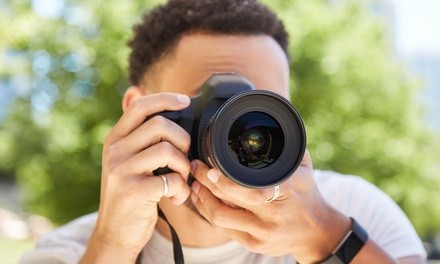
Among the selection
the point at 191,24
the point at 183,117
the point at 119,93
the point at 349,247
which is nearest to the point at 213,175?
the point at 183,117

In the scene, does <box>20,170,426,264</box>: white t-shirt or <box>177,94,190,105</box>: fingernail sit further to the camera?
<box>20,170,426,264</box>: white t-shirt

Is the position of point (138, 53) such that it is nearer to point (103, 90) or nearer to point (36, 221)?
point (103, 90)

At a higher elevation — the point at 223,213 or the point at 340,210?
the point at 223,213

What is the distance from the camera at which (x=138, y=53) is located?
1.52 metres

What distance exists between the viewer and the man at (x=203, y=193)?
3.80ft

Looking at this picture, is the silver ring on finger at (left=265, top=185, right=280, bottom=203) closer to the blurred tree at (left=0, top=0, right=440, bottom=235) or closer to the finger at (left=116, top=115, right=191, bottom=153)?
the finger at (left=116, top=115, right=191, bottom=153)

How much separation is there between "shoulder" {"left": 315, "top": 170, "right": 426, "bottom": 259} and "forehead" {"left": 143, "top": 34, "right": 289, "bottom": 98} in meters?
0.25

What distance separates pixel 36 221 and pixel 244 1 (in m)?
10.5

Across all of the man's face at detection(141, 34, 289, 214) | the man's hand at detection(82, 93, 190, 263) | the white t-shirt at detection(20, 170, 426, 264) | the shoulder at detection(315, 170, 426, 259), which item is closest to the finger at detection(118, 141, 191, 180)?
the man's hand at detection(82, 93, 190, 263)

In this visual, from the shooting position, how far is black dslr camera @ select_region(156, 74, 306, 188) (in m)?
1.07

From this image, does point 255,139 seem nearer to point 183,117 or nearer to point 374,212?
point 183,117

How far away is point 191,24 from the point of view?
4.60 ft

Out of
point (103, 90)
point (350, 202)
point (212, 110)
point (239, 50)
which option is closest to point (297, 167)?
point (212, 110)

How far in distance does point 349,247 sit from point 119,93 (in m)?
5.88
